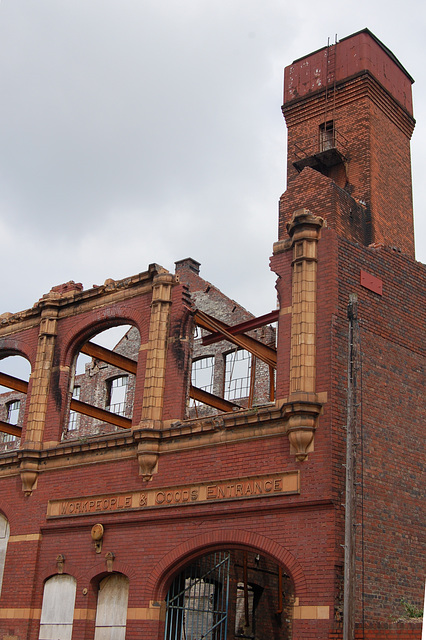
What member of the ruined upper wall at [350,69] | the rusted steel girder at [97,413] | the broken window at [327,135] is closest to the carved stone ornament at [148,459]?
the rusted steel girder at [97,413]

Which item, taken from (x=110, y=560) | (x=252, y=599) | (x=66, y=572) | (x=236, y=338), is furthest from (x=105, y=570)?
(x=252, y=599)

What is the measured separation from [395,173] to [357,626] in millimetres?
14680

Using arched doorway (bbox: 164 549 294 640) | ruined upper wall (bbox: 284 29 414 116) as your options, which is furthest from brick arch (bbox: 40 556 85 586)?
ruined upper wall (bbox: 284 29 414 116)

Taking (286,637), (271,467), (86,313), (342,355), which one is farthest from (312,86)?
(286,637)

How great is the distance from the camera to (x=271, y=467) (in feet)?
47.6

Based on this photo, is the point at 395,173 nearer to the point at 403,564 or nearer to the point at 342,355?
the point at 342,355

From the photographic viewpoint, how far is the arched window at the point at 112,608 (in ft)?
52.6

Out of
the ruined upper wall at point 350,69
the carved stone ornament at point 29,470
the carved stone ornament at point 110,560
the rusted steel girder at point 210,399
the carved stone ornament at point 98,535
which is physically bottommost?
the carved stone ornament at point 110,560

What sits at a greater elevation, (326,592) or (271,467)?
(271,467)

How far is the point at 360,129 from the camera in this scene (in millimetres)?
23000

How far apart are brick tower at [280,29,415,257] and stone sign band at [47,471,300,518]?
8645 millimetres

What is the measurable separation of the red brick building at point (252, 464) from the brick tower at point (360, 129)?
160mm

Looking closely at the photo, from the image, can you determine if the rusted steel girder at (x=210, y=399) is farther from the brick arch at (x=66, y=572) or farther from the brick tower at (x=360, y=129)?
the brick arch at (x=66, y=572)

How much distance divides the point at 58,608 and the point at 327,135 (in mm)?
15263
